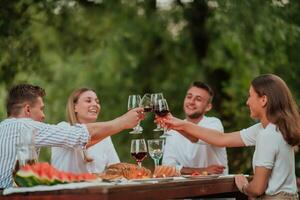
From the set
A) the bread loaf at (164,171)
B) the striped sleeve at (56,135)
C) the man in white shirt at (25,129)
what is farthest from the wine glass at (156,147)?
the striped sleeve at (56,135)

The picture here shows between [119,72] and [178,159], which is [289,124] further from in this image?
[119,72]

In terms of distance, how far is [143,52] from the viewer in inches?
476

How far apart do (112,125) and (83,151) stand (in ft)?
2.46

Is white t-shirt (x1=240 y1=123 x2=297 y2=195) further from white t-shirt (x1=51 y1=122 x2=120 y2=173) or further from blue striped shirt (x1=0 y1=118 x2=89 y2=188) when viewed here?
white t-shirt (x1=51 y1=122 x2=120 y2=173)

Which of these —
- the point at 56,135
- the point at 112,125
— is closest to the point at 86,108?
the point at 112,125

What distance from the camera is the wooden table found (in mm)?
3842

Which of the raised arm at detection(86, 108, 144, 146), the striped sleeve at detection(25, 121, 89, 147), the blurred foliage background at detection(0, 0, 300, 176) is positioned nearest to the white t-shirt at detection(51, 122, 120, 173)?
the raised arm at detection(86, 108, 144, 146)

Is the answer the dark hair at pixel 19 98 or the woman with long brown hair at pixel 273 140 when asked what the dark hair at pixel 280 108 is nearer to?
the woman with long brown hair at pixel 273 140

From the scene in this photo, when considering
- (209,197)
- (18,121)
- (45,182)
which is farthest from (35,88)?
(209,197)

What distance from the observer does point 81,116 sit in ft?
19.7

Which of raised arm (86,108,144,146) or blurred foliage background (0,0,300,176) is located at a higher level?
blurred foliage background (0,0,300,176)

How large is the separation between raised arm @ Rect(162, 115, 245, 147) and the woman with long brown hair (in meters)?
0.61

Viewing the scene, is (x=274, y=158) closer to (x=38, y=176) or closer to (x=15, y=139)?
(x=38, y=176)

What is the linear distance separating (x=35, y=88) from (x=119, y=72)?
7363 mm
